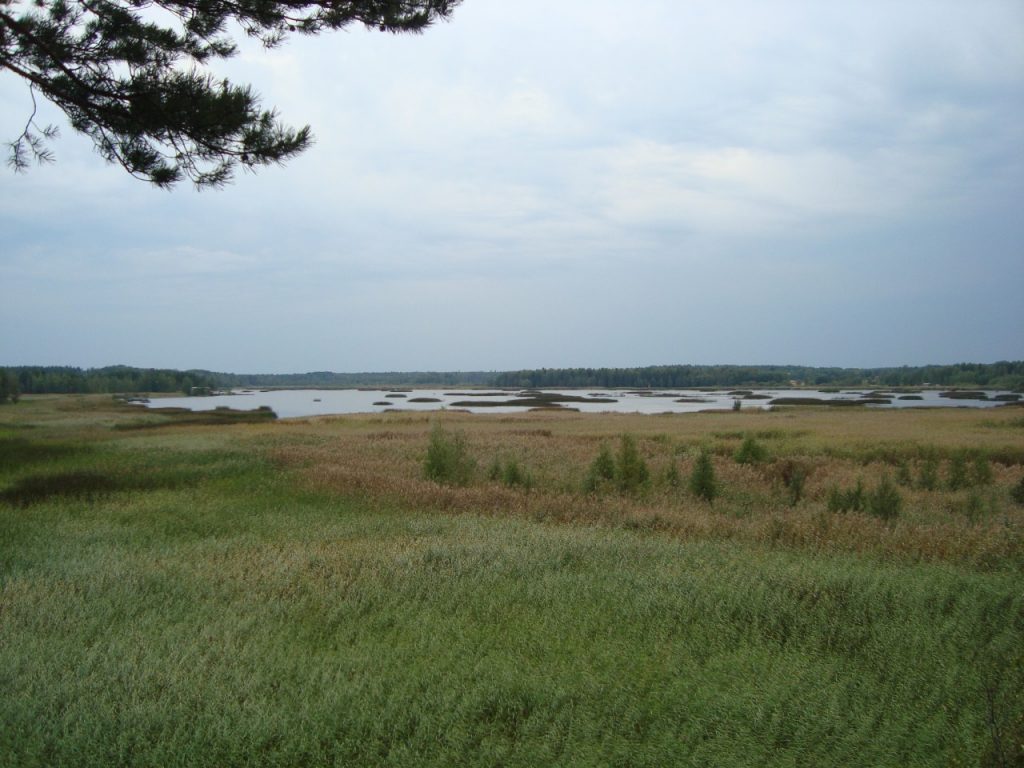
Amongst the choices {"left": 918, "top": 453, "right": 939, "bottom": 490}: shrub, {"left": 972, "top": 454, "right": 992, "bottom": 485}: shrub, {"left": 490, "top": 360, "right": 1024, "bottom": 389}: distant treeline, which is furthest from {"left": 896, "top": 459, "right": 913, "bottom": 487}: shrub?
{"left": 490, "top": 360, "right": 1024, "bottom": 389}: distant treeline

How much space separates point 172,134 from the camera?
7.62 meters

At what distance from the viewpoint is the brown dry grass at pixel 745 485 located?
938 centimetres

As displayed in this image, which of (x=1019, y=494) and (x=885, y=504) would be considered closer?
(x=885, y=504)

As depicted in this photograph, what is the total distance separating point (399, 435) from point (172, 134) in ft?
73.5

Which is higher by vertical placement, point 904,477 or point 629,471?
point 629,471

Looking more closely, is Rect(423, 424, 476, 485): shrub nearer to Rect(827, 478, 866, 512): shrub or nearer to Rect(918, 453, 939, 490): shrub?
Rect(827, 478, 866, 512): shrub

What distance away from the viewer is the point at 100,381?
238 ft

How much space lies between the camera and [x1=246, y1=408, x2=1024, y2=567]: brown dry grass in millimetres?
9375

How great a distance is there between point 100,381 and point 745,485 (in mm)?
76456

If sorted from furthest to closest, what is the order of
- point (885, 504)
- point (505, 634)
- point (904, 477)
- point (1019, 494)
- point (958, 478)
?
point (904, 477) < point (958, 478) < point (1019, 494) < point (885, 504) < point (505, 634)

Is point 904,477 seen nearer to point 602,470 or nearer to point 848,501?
point 848,501

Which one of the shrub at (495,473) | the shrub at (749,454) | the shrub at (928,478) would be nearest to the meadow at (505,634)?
the shrub at (928,478)

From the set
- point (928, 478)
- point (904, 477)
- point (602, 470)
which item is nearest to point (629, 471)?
point (602, 470)

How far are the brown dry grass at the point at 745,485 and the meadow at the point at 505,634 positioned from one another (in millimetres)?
145
